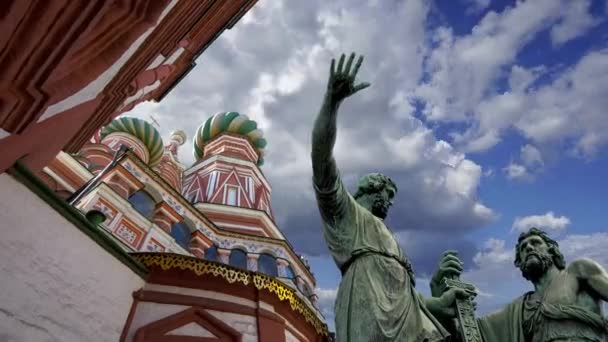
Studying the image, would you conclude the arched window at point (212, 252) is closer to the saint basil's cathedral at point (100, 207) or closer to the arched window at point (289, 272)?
the saint basil's cathedral at point (100, 207)

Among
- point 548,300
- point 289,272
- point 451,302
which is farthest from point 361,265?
point 289,272

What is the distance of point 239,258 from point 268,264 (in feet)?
Result: 4.40

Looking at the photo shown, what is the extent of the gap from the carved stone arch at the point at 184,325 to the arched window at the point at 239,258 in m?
9.93

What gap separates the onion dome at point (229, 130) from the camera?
91.8 feet

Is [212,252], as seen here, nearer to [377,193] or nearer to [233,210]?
[233,210]

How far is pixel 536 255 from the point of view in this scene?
108 inches

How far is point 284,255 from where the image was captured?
20.4m

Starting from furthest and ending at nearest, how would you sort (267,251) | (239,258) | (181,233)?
(267,251)
(239,258)
(181,233)

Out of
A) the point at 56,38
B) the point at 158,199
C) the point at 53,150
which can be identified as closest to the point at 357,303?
the point at 56,38

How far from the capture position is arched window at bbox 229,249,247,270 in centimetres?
1930

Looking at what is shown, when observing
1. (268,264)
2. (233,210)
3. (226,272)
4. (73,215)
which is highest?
(233,210)

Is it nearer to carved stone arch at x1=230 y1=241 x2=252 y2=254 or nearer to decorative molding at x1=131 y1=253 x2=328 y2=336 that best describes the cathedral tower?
carved stone arch at x1=230 y1=241 x2=252 y2=254

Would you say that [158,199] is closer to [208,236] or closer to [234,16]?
[208,236]

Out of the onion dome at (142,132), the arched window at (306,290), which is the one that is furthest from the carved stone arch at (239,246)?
the onion dome at (142,132)
